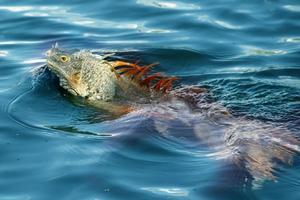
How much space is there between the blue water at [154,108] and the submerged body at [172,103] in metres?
0.05

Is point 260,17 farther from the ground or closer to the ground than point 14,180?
farther from the ground

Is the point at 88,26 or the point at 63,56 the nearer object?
the point at 63,56

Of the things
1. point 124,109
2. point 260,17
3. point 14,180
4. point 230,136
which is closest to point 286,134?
point 230,136

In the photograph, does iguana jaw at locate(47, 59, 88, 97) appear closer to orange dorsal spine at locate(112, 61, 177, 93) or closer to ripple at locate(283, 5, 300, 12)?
orange dorsal spine at locate(112, 61, 177, 93)

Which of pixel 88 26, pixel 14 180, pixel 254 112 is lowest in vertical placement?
pixel 14 180

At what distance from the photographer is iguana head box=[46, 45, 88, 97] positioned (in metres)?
7.59

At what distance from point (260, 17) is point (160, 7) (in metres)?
1.45

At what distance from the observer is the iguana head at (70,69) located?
7.59 m

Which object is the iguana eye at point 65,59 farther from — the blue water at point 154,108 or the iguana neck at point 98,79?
the blue water at point 154,108

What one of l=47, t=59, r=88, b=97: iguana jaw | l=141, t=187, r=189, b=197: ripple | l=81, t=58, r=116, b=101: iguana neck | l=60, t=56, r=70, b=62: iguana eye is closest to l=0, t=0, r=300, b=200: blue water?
l=141, t=187, r=189, b=197: ripple

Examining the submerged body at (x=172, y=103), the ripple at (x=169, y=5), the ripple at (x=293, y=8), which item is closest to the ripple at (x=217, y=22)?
the ripple at (x=169, y=5)

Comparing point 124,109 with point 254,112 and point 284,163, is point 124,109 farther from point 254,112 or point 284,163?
point 284,163

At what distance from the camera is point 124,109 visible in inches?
285

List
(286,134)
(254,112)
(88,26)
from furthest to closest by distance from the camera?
1. (88,26)
2. (254,112)
3. (286,134)
